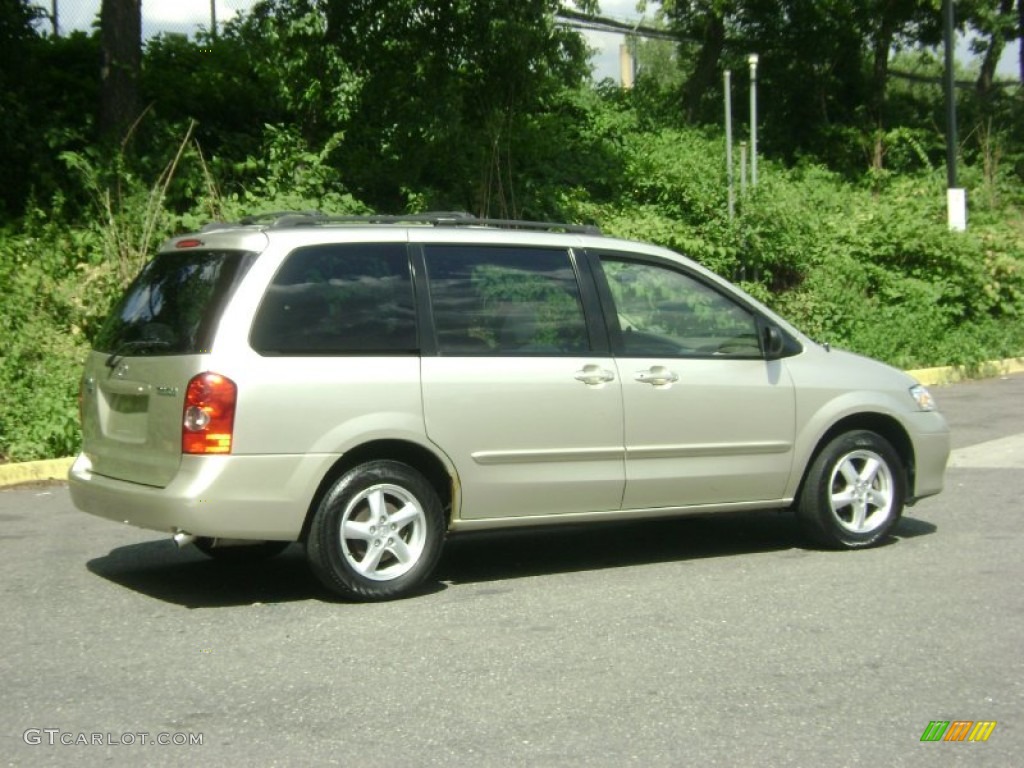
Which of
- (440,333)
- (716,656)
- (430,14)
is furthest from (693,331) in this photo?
(430,14)

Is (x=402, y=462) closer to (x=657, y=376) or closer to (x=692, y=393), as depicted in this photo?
(x=657, y=376)

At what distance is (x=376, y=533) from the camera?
681 centimetres

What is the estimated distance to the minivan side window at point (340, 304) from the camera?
664 cm

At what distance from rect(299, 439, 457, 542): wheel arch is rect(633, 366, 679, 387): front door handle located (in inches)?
46.4

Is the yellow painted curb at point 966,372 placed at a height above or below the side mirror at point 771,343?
below

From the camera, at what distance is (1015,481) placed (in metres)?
10.5

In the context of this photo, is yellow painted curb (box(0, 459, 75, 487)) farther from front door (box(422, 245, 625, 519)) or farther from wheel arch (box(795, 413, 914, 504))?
wheel arch (box(795, 413, 914, 504))

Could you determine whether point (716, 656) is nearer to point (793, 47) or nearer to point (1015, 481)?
point (1015, 481)

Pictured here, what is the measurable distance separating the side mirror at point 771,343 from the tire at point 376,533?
212cm

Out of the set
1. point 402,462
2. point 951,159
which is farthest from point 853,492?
point 951,159

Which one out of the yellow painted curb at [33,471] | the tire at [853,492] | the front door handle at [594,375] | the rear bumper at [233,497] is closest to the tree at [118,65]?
the yellow painted curb at [33,471]

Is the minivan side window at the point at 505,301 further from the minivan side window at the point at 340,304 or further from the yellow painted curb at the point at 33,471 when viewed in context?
the yellow painted curb at the point at 33,471

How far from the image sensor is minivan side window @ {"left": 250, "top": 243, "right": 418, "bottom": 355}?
6645mm

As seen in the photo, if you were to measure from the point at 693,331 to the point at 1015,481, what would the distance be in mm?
3991
